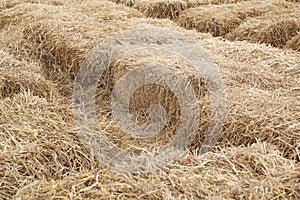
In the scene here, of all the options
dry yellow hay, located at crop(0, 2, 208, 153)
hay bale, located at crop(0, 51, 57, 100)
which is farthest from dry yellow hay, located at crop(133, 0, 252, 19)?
hay bale, located at crop(0, 51, 57, 100)

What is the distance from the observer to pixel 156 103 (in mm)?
3865

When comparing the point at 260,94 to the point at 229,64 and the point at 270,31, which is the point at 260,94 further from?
the point at 270,31

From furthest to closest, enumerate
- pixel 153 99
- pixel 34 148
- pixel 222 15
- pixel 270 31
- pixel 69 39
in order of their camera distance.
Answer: pixel 222 15 < pixel 270 31 < pixel 69 39 < pixel 153 99 < pixel 34 148

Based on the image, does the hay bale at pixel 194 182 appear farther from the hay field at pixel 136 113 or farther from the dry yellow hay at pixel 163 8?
the dry yellow hay at pixel 163 8

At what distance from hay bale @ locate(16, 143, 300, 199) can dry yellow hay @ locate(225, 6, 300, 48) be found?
3.00m

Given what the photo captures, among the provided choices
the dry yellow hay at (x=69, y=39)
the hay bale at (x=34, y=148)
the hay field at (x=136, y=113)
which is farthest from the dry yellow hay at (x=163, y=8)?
the hay bale at (x=34, y=148)

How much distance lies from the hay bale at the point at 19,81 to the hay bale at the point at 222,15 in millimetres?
2487

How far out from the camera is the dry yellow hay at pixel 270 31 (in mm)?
5525

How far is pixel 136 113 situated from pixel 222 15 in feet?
8.96

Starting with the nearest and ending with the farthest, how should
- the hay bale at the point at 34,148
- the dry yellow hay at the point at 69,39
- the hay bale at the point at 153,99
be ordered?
the hay bale at the point at 34,148, the hay bale at the point at 153,99, the dry yellow hay at the point at 69,39

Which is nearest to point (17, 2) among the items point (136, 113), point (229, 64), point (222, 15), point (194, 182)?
point (222, 15)

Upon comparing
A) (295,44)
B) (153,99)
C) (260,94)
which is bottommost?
(153,99)

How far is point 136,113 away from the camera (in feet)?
13.0

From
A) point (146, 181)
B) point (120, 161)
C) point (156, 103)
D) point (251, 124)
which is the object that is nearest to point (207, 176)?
point (146, 181)
